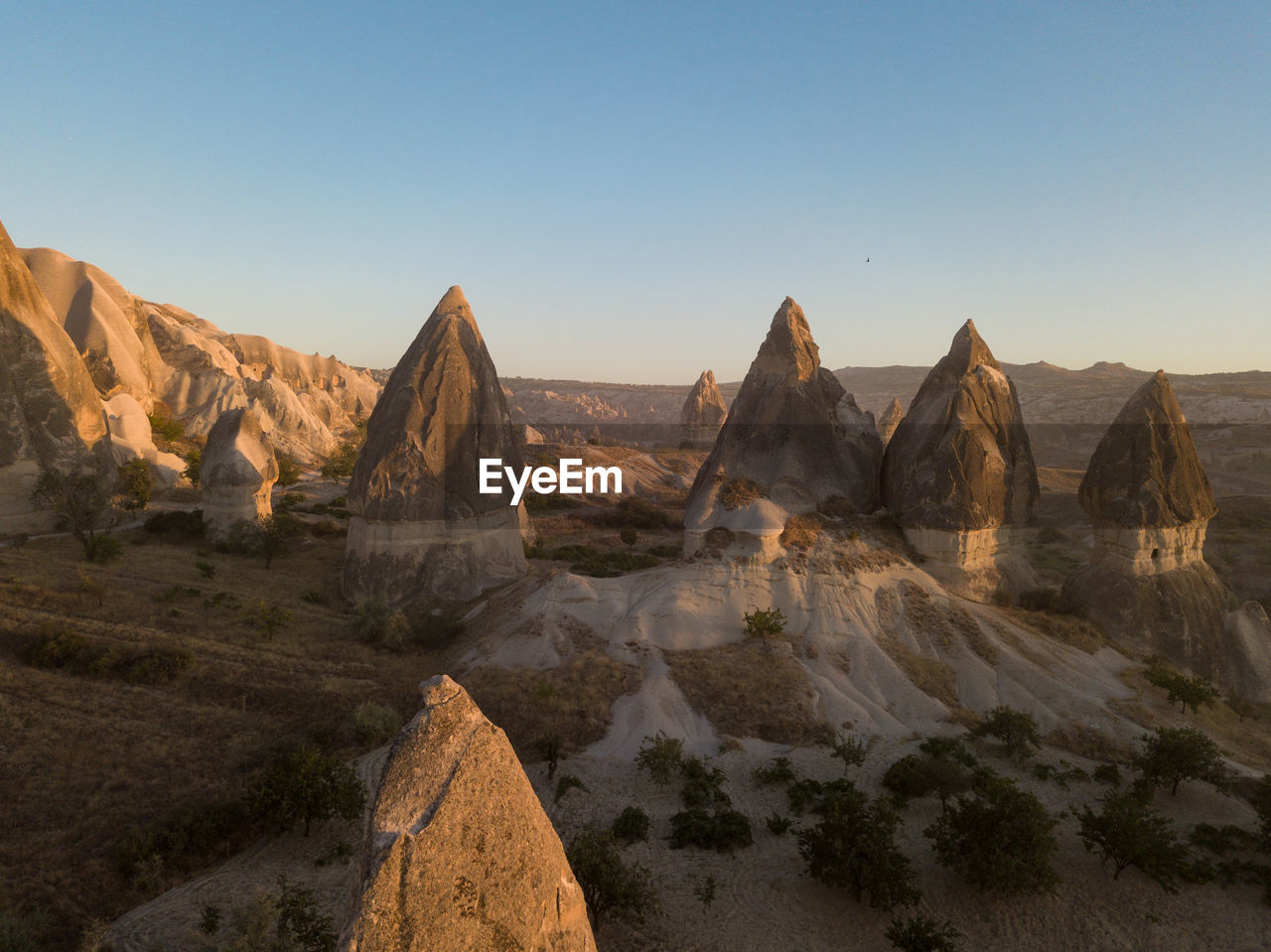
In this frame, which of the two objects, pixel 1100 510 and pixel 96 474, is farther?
pixel 96 474

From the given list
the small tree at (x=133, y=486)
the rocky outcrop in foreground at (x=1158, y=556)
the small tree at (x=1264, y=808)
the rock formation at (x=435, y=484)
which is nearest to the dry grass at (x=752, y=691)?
the small tree at (x=1264, y=808)

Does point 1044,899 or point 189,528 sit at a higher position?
point 189,528

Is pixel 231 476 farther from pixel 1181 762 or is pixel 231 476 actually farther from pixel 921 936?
pixel 1181 762

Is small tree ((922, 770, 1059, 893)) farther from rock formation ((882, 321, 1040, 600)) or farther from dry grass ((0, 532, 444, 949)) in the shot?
rock formation ((882, 321, 1040, 600))

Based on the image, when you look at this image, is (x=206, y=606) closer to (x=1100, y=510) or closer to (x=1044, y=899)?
(x=1044, y=899)

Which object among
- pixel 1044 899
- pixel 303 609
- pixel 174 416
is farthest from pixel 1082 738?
pixel 174 416

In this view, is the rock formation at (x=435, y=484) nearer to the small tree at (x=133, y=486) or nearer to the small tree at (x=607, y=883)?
the small tree at (x=133, y=486)

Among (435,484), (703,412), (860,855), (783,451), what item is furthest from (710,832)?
(703,412)
